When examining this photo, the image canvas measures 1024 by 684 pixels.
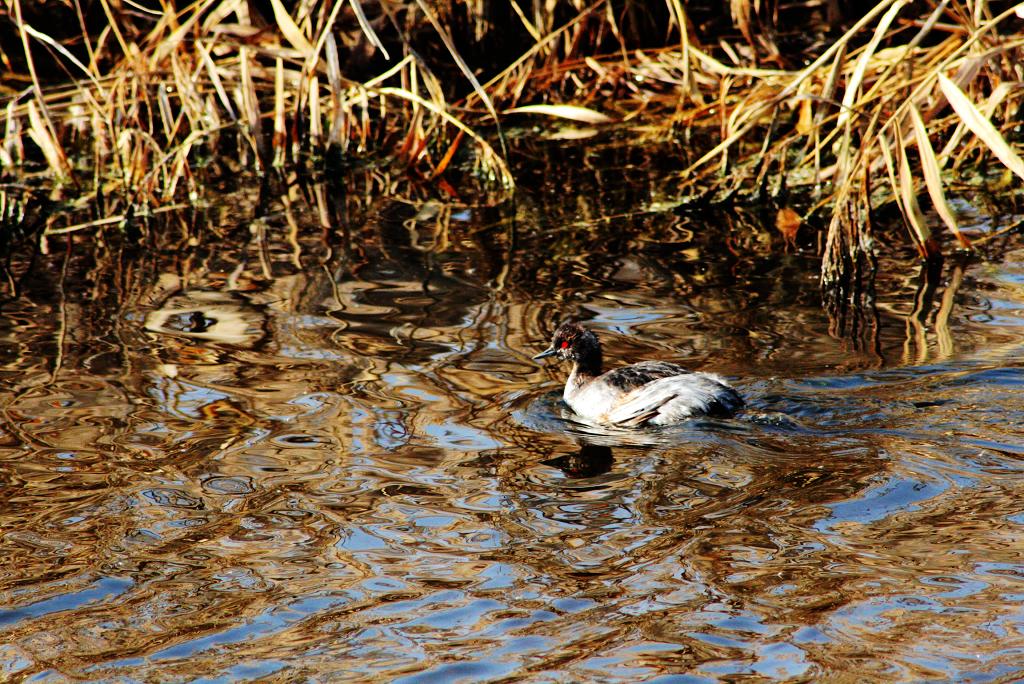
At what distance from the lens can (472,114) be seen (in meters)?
11.5

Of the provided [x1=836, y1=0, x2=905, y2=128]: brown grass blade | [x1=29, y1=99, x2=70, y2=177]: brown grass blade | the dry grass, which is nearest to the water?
the dry grass

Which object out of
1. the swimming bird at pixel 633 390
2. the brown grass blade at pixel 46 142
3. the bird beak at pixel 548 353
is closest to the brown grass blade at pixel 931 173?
the swimming bird at pixel 633 390

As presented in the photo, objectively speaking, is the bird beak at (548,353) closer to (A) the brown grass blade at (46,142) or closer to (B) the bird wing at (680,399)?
(B) the bird wing at (680,399)

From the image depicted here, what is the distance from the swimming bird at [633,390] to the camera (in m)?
5.93

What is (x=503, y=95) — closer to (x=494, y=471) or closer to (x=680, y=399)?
(x=680, y=399)

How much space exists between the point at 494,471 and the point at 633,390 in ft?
3.41

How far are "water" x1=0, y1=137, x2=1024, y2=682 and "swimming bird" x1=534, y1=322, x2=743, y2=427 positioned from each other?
102 mm

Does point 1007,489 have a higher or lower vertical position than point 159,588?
higher

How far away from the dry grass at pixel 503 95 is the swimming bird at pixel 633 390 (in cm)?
163

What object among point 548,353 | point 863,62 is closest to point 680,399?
point 548,353

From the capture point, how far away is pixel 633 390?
20.4 ft

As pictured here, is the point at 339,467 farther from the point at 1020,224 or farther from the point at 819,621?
the point at 1020,224

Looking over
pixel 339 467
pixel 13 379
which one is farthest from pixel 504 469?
pixel 13 379

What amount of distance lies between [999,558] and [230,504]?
115 inches
